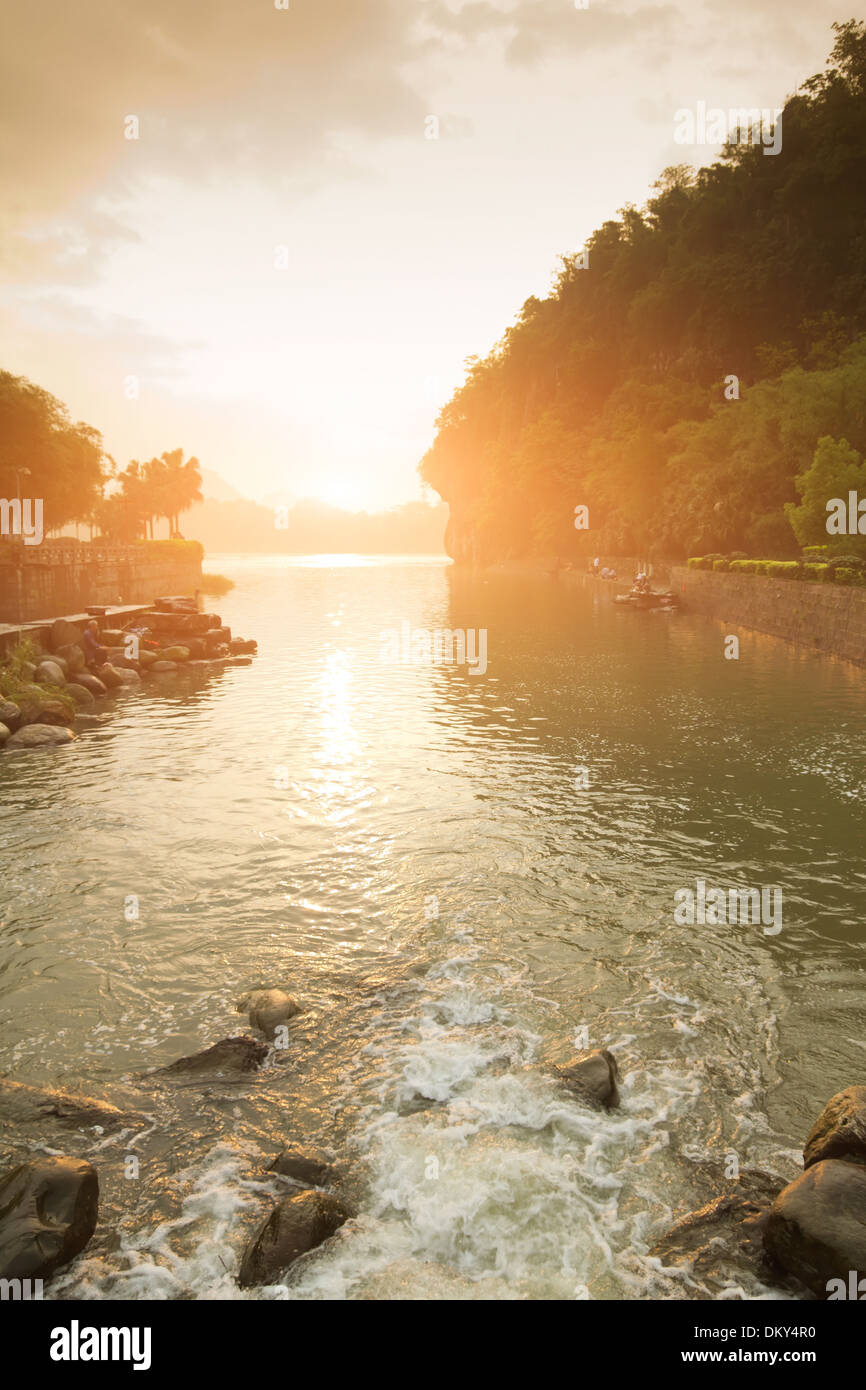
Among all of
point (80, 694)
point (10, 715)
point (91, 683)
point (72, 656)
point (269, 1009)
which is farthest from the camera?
point (72, 656)

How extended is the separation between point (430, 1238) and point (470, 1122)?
1.16m

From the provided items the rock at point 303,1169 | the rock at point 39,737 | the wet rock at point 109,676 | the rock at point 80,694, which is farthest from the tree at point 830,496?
the rock at point 303,1169

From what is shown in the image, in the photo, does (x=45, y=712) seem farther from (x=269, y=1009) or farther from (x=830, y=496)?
(x=830, y=496)

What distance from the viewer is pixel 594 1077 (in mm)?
6984

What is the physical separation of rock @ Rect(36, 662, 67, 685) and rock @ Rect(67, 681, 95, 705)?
0.33 metres

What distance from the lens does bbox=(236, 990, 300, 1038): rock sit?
25.9ft

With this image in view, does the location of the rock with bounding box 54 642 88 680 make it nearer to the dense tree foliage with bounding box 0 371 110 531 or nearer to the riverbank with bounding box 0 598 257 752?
the riverbank with bounding box 0 598 257 752

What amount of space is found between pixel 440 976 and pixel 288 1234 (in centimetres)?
369

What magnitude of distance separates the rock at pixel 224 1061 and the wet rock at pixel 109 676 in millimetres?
21101

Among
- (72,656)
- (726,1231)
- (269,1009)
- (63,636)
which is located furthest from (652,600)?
(726,1231)

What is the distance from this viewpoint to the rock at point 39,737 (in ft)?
61.6
